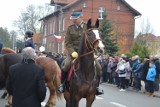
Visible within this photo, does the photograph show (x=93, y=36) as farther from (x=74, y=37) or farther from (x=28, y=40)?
(x=28, y=40)

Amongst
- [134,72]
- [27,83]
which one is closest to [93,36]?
[27,83]

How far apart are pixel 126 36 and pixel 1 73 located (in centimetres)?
5350

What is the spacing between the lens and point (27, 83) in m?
7.05

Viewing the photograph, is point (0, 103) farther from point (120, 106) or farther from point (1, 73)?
point (120, 106)

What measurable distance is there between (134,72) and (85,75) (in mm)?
13560

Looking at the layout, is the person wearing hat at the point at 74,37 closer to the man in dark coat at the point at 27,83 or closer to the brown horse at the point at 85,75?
the brown horse at the point at 85,75

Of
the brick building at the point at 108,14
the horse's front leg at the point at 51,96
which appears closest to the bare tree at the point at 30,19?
the brick building at the point at 108,14

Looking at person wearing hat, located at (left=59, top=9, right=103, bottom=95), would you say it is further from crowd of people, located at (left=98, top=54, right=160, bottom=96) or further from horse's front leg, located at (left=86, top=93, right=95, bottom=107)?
crowd of people, located at (left=98, top=54, right=160, bottom=96)

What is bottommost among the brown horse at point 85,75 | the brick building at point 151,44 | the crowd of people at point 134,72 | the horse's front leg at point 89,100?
the brick building at point 151,44

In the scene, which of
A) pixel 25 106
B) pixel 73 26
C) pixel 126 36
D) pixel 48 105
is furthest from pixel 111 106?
pixel 126 36

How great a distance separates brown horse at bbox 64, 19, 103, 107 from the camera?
31.0 feet

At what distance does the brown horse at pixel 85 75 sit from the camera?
31.0 ft

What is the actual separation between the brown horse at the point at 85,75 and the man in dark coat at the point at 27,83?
2449 millimetres

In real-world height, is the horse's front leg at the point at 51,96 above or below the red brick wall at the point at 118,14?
below
